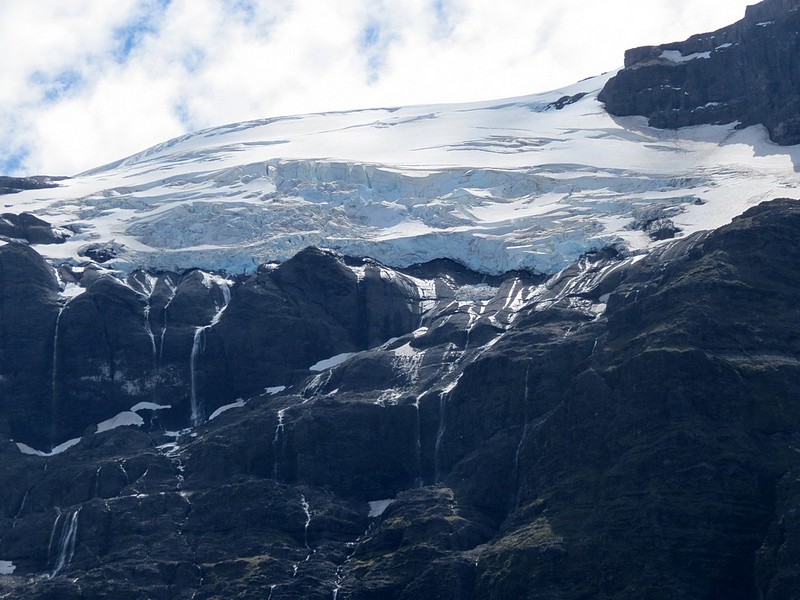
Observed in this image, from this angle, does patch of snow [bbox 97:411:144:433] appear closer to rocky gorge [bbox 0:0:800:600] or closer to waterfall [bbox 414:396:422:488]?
rocky gorge [bbox 0:0:800:600]

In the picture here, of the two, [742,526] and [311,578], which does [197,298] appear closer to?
[311,578]

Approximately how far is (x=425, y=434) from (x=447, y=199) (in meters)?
46.6

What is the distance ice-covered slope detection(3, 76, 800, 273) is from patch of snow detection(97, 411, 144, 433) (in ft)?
73.6

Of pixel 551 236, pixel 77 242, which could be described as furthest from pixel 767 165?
pixel 77 242

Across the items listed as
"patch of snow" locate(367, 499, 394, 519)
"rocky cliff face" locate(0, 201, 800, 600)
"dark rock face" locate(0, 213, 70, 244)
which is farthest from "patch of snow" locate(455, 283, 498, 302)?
"dark rock face" locate(0, 213, 70, 244)

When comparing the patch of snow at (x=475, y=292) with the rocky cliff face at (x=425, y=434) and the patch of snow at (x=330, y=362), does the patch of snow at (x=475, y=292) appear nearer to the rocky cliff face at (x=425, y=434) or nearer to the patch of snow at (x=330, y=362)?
the rocky cliff face at (x=425, y=434)

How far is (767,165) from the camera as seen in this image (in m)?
170

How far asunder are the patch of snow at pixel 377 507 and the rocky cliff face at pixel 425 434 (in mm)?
226

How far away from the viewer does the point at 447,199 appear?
573 ft

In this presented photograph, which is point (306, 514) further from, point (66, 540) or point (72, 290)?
point (72, 290)

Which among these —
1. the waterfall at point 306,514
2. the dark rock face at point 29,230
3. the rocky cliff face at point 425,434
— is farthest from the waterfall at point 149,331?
the waterfall at point 306,514

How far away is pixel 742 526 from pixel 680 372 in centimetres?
1481

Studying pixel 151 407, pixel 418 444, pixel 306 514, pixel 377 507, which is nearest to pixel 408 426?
pixel 418 444

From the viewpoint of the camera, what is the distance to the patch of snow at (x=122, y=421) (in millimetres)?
147250
